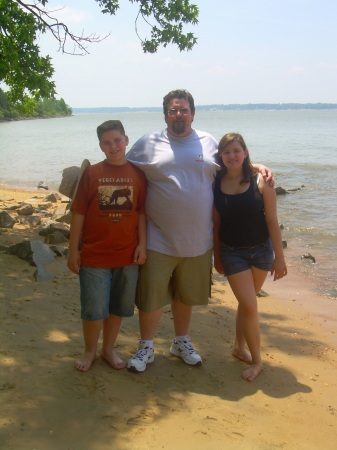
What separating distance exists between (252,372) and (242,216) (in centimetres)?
123

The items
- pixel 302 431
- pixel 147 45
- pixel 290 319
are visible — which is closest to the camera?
pixel 302 431

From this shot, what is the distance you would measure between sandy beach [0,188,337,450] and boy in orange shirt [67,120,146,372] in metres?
0.55

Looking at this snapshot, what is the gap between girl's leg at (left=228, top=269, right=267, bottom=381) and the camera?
161 inches

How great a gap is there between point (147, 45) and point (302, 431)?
7.69 m

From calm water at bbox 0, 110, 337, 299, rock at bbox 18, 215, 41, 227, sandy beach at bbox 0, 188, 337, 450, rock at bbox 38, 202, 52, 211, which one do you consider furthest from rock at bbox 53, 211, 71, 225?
sandy beach at bbox 0, 188, 337, 450

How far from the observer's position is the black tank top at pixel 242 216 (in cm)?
399

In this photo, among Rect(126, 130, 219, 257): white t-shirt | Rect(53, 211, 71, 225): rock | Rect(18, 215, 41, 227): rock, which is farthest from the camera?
Rect(53, 211, 71, 225): rock

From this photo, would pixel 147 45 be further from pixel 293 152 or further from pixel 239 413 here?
pixel 293 152

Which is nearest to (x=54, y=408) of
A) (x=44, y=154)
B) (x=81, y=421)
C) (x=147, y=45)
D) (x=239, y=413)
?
(x=81, y=421)

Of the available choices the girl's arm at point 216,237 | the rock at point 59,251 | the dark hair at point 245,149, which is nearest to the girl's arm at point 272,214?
the dark hair at point 245,149

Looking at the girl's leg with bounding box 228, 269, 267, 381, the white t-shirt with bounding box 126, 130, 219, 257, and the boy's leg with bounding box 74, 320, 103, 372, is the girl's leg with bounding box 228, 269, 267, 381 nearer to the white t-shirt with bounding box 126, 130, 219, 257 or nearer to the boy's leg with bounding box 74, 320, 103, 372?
the white t-shirt with bounding box 126, 130, 219, 257

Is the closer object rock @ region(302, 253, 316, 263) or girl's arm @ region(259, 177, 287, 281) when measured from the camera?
girl's arm @ region(259, 177, 287, 281)

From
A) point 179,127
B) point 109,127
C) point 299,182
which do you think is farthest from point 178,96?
point 299,182

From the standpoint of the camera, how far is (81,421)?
328cm
